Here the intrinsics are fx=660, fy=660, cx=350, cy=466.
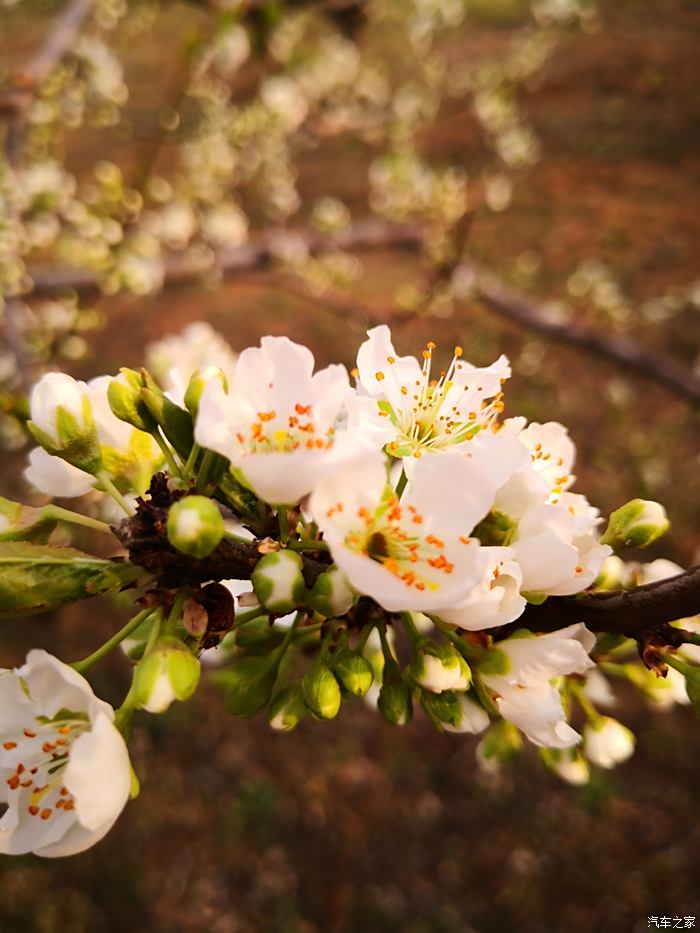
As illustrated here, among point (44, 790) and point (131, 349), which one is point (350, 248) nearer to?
point (131, 349)

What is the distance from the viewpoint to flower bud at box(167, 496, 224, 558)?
85 cm

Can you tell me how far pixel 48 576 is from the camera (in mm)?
879

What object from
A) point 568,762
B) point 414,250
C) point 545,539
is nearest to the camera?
point 545,539

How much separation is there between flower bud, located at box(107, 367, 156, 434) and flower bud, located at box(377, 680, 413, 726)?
59 centimetres

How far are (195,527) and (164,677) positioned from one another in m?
0.21

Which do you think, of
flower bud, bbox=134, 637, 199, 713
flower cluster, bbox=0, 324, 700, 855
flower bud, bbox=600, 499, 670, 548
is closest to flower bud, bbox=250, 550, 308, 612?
flower cluster, bbox=0, 324, 700, 855

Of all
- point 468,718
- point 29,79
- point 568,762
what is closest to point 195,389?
point 468,718

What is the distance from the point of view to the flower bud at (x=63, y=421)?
102 cm

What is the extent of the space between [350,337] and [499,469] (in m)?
7.18

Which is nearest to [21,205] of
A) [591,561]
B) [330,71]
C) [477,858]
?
[591,561]

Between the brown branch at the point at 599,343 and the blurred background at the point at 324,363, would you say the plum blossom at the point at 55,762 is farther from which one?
the brown branch at the point at 599,343

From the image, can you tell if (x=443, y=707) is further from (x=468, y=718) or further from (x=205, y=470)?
(x=205, y=470)

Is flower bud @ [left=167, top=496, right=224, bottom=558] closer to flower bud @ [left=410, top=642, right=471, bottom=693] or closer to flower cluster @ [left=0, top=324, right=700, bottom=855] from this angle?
flower cluster @ [left=0, top=324, right=700, bottom=855]

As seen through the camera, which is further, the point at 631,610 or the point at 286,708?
the point at 286,708
